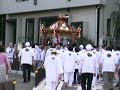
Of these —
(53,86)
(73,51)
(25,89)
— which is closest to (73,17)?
(73,51)

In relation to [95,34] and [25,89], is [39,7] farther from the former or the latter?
[25,89]

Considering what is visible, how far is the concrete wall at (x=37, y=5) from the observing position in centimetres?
3184

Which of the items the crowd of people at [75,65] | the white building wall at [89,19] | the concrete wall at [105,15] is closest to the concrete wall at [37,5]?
the white building wall at [89,19]

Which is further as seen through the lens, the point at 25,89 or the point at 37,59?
the point at 37,59

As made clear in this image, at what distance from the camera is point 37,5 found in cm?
3650

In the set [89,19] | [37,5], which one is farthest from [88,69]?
[37,5]

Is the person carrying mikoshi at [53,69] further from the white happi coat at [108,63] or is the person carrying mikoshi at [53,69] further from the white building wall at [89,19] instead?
the white building wall at [89,19]

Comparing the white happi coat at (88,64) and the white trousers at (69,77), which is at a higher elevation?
the white happi coat at (88,64)

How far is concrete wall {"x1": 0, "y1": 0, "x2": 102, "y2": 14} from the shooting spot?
104 feet

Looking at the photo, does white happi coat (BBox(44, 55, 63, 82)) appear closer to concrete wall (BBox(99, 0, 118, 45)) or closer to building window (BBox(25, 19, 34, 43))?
concrete wall (BBox(99, 0, 118, 45))

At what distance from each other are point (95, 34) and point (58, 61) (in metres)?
18.1

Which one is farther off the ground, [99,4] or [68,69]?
[99,4]

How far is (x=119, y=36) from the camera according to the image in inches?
1192

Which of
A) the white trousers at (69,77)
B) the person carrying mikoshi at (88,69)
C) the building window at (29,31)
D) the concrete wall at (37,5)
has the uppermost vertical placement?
the concrete wall at (37,5)
